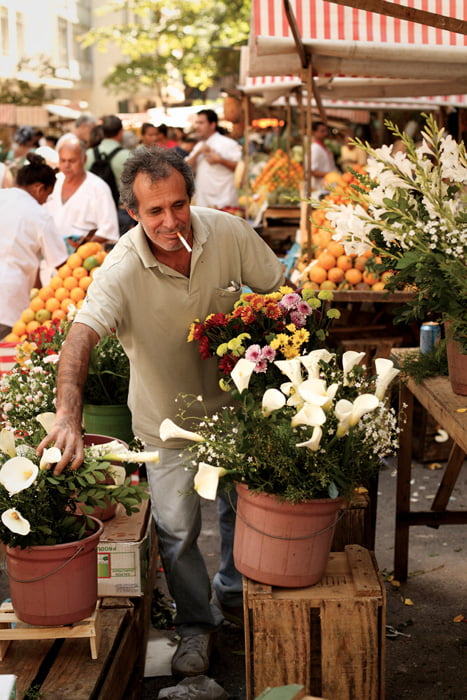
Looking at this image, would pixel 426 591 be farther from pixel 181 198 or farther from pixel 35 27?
pixel 35 27

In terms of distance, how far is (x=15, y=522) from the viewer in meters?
2.26

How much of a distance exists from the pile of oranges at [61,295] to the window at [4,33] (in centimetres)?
3000

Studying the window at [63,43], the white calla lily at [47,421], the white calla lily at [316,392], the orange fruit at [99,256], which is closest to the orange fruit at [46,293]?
the orange fruit at [99,256]

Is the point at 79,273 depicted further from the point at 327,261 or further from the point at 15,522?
the point at 15,522

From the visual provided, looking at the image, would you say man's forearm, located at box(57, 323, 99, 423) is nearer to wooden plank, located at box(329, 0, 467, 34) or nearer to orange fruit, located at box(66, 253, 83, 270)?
wooden plank, located at box(329, 0, 467, 34)

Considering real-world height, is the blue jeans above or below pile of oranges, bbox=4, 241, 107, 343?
below

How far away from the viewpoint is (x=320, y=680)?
249 centimetres

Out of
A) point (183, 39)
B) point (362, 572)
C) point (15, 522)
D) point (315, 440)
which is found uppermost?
point (183, 39)

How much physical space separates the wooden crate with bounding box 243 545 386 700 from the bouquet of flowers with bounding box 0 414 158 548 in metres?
0.52

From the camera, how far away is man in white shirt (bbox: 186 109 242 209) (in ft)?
32.3

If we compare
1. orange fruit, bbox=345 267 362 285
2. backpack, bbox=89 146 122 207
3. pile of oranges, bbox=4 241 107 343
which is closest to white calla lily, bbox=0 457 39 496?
pile of oranges, bbox=4 241 107 343

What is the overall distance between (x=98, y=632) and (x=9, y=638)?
0.26 metres

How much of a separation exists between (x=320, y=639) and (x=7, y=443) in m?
1.07

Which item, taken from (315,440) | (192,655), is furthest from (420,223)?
(192,655)
